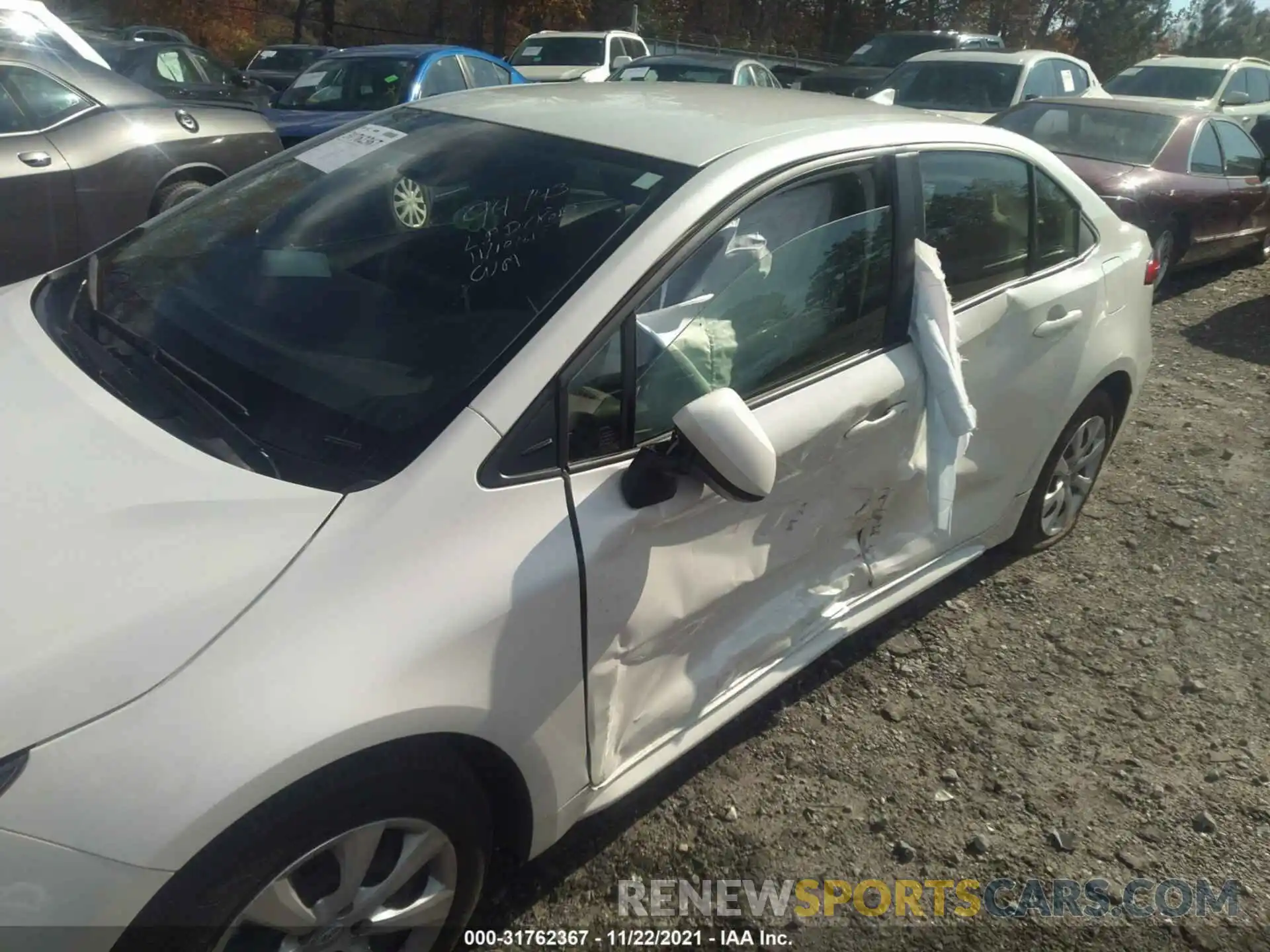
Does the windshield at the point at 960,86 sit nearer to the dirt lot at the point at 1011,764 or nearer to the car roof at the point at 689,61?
the car roof at the point at 689,61

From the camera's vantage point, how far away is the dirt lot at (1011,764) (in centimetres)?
242

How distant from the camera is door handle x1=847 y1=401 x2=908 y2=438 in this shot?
2510 millimetres

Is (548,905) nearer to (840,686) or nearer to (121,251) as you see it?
(840,686)

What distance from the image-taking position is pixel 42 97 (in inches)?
218

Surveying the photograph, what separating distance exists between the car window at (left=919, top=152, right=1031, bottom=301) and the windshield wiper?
1.80 metres

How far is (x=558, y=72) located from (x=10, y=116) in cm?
994

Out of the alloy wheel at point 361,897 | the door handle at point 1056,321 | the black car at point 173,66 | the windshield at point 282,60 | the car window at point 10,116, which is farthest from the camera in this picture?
the windshield at point 282,60

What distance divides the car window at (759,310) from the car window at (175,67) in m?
11.4

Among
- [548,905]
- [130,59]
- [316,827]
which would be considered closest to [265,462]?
[316,827]

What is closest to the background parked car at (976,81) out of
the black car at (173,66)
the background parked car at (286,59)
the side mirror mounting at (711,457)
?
the black car at (173,66)

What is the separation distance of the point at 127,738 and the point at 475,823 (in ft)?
2.22

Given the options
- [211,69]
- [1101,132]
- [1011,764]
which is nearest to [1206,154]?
[1101,132]

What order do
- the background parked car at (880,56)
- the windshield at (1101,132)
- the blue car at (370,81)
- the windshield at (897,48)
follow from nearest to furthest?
the windshield at (1101,132)
the blue car at (370,81)
the background parked car at (880,56)
the windshield at (897,48)

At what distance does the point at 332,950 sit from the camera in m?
1.83
